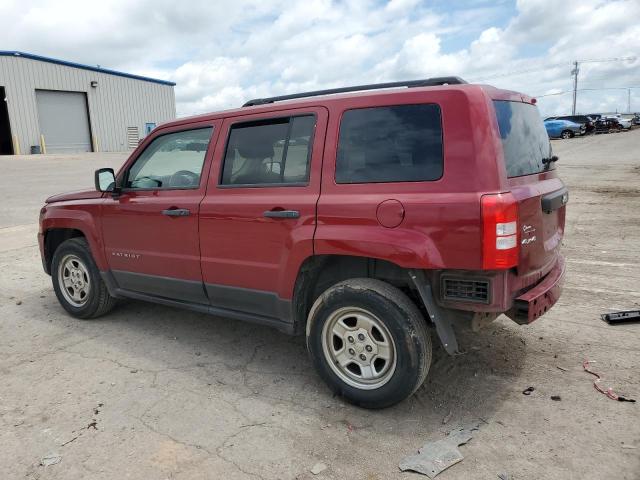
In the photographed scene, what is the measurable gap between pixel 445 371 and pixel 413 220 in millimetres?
1354

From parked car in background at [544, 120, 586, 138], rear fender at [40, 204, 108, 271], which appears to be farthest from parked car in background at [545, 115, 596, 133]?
rear fender at [40, 204, 108, 271]

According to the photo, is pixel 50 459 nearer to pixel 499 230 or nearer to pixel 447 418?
pixel 447 418

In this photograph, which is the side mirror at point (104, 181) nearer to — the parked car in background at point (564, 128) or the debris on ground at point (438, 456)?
the debris on ground at point (438, 456)

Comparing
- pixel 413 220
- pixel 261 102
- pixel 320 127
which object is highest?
pixel 261 102

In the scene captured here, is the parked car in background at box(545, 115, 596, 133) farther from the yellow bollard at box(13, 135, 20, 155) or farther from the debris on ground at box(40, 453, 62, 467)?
the debris on ground at box(40, 453, 62, 467)

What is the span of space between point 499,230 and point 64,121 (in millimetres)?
33372

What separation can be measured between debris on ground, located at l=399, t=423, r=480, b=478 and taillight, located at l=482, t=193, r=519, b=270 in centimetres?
98

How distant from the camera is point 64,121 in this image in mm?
30703

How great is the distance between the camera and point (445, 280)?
285 centimetres

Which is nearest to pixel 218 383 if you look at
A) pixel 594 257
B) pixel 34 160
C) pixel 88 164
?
pixel 594 257

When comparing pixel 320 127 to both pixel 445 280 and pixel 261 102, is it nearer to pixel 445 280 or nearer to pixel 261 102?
pixel 261 102

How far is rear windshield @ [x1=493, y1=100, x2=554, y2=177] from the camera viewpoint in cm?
292

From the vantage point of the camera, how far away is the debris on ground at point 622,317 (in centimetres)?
428

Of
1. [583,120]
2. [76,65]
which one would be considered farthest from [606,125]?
[76,65]
